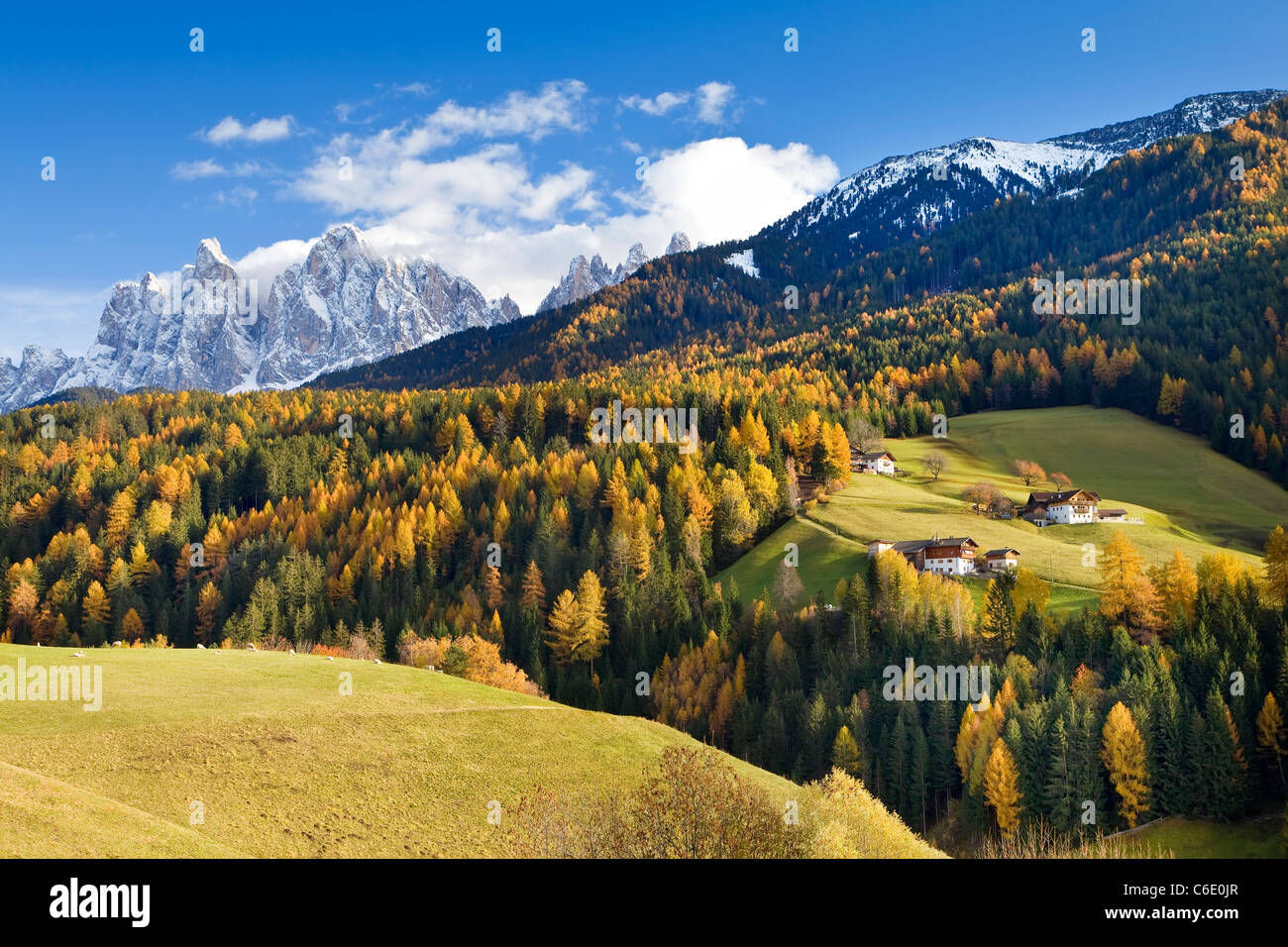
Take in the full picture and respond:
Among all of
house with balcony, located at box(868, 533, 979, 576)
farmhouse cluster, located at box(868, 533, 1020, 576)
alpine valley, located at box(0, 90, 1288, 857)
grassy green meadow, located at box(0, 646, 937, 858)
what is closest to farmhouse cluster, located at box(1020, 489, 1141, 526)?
alpine valley, located at box(0, 90, 1288, 857)

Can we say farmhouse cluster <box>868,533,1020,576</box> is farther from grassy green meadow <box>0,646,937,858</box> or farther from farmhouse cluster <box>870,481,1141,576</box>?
grassy green meadow <box>0,646,937,858</box>

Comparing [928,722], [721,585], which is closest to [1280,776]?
[928,722]

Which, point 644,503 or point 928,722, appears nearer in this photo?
point 928,722

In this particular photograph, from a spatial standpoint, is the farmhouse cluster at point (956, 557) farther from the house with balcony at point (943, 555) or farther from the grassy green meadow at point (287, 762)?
the grassy green meadow at point (287, 762)

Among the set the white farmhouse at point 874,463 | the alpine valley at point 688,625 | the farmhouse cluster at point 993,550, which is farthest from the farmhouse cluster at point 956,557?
the white farmhouse at point 874,463

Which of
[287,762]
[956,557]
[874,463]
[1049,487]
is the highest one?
[874,463]

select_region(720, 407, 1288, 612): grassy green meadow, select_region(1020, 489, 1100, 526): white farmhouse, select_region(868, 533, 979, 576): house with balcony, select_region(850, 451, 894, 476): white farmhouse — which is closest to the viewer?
select_region(868, 533, 979, 576): house with balcony

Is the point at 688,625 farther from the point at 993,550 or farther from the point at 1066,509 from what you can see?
the point at 1066,509

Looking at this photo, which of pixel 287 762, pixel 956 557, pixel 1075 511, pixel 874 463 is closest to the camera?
pixel 287 762

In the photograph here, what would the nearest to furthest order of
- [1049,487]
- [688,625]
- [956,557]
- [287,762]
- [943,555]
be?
1. [287,762]
2. [956,557]
3. [943,555]
4. [688,625]
5. [1049,487]

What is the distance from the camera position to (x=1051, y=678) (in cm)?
8200

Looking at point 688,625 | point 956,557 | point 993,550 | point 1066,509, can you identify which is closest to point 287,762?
point 688,625
